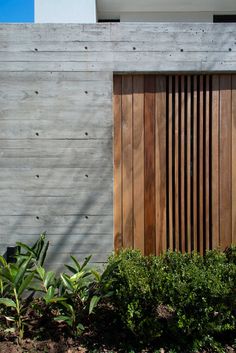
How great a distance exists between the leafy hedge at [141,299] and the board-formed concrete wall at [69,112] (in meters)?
0.33

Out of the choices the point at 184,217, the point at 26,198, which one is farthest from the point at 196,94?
the point at 26,198

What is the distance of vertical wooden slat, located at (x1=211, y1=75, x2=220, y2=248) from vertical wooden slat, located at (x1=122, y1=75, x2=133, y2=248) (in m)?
0.83

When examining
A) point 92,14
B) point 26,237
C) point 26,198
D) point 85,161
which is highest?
point 92,14

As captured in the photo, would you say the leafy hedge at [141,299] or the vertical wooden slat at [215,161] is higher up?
the vertical wooden slat at [215,161]

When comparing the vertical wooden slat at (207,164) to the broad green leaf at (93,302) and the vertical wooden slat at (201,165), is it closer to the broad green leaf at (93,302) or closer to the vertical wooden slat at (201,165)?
the vertical wooden slat at (201,165)

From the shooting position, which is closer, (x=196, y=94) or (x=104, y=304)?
(x=104, y=304)

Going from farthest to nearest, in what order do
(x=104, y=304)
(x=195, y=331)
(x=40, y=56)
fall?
(x=40, y=56), (x=104, y=304), (x=195, y=331)

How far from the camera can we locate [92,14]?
28.4ft

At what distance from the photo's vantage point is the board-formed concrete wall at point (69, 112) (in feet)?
13.6

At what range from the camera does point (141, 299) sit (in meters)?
3.31

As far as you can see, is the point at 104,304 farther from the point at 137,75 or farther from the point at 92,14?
the point at 92,14

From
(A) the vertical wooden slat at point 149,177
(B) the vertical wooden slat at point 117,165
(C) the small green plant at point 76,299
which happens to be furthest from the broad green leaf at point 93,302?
(A) the vertical wooden slat at point 149,177

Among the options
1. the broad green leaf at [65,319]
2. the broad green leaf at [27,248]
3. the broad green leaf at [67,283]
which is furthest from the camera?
the broad green leaf at [27,248]

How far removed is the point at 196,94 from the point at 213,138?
47 cm
